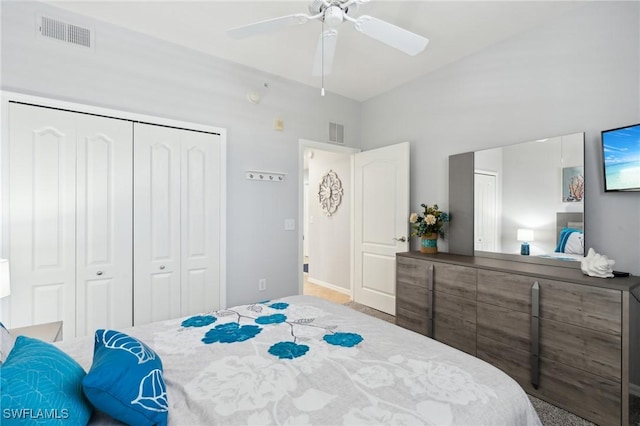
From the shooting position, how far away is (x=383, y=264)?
383 centimetres

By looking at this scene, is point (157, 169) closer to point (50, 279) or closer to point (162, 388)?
point (50, 279)

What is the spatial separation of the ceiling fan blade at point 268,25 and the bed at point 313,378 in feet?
5.83

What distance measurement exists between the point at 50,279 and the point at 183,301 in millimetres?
1010

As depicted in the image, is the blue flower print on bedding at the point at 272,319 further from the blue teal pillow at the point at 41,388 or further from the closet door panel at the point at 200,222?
the closet door panel at the point at 200,222

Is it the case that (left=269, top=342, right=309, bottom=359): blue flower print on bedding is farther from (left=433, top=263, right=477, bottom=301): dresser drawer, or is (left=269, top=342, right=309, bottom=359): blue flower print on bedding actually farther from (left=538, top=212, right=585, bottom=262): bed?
(left=538, top=212, right=585, bottom=262): bed

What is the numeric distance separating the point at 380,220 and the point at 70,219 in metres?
3.09

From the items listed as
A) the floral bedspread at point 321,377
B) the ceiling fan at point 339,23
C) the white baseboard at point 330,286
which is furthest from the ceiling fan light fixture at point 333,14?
the white baseboard at point 330,286

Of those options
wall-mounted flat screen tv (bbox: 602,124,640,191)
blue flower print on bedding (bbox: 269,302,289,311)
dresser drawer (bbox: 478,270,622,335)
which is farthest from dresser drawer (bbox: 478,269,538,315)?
blue flower print on bedding (bbox: 269,302,289,311)

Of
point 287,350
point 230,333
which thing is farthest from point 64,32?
point 287,350

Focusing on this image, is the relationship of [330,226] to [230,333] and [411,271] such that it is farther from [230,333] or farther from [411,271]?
[230,333]

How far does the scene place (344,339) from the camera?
153 cm

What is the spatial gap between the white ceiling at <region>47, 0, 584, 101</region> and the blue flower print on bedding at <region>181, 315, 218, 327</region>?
2.12m

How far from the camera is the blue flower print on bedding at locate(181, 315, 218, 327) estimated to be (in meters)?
1.77

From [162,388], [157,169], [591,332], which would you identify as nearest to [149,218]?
[157,169]
